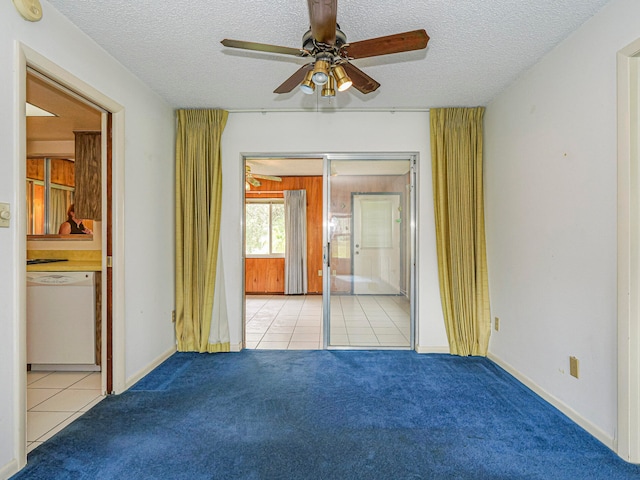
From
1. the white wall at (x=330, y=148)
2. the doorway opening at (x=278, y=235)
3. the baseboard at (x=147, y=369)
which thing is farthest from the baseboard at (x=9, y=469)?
the doorway opening at (x=278, y=235)

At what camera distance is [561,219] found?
232 centimetres

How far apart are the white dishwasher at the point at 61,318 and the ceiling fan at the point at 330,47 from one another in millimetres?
2332

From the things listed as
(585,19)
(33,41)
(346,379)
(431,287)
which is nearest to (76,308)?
(33,41)

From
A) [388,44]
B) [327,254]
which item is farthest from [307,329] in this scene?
[388,44]

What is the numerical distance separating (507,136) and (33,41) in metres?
3.38

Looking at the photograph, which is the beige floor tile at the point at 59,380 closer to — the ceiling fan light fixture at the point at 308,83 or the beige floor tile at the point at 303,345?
the beige floor tile at the point at 303,345

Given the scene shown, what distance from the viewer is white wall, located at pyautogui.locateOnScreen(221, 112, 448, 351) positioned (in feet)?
11.5

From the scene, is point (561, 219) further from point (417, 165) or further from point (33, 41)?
point (33, 41)

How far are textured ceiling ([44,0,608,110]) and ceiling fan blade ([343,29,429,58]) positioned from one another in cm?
33

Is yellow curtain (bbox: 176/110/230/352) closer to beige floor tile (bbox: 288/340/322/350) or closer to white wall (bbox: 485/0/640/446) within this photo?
beige floor tile (bbox: 288/340/322/350)

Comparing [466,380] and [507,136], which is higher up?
[507,136]

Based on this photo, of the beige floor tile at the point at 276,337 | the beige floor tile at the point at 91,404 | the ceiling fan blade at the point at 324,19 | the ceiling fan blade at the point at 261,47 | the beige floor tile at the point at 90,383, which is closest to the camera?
the ceiling fan blade at the point at 324,19

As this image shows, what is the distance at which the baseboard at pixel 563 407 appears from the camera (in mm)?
1950

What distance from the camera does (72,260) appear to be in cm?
330
